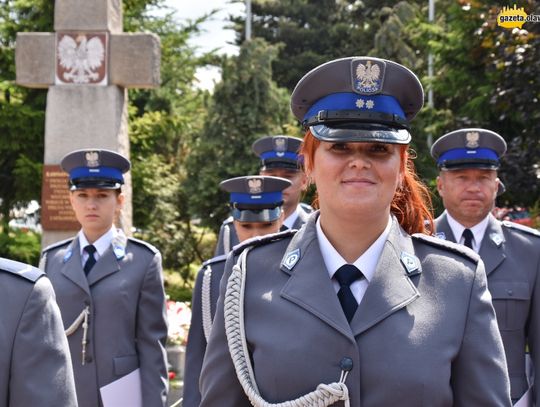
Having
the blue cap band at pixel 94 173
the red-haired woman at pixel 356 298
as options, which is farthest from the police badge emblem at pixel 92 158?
the red-haired woman at pixel 356 298

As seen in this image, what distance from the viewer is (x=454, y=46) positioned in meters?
12.1

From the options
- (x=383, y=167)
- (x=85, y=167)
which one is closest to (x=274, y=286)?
(x=383, y=167)

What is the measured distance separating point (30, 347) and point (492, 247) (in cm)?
269

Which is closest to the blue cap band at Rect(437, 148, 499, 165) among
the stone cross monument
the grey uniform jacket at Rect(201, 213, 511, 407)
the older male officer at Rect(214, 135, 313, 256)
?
the older male officer at Rect(214, 135, 313, 256)

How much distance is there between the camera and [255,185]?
15.5ft

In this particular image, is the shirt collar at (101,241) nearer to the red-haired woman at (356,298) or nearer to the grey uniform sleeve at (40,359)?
the red-haired woman at (356,298)

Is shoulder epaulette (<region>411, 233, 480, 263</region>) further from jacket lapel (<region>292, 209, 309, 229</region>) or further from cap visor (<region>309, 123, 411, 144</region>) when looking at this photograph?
jacket lapel (<region>292, 209, 309, 229</region>)

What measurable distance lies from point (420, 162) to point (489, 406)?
13.1 metres

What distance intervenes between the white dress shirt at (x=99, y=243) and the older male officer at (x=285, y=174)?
1.01 meters

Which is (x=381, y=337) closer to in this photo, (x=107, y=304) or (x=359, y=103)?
(x=359, y=103)

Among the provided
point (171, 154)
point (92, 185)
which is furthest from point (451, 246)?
point (171, 154)

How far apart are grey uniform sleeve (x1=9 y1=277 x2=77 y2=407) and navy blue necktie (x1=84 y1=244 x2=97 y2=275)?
262cm

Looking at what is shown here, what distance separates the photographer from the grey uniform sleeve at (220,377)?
2148 millimetres

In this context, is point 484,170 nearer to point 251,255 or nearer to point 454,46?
point 251,255
